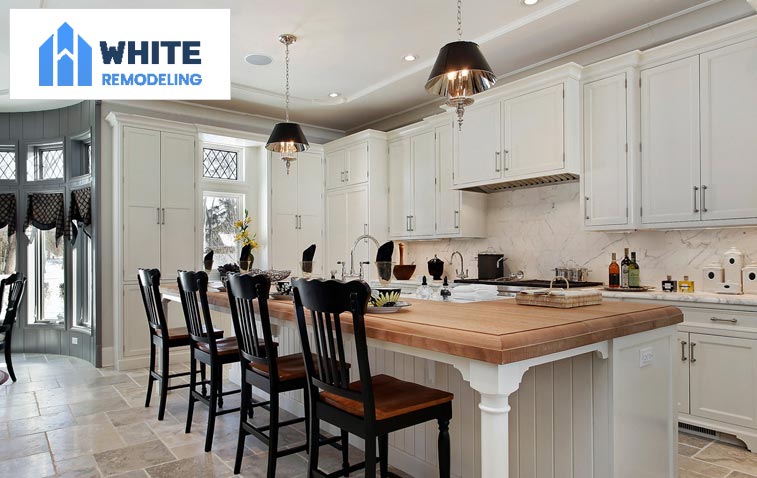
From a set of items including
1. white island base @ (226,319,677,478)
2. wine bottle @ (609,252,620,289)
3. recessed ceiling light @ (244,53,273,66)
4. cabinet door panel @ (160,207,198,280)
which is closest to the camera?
white island base @ (226,319,677,478)

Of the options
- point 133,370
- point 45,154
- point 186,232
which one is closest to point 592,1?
point 186,232

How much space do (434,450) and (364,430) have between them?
0.83 metres

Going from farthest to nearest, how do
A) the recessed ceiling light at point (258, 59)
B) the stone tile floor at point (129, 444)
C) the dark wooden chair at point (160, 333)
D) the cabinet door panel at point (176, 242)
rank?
the cabinet door panel at point (176, 242), the recessed ceiling light at point (258, 59), the dark wooden chair at point (160, 333), the stone tile floor at point (129, 444)

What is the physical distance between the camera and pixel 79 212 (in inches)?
223

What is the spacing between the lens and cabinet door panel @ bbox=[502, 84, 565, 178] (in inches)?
160

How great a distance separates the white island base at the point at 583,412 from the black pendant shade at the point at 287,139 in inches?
82.4

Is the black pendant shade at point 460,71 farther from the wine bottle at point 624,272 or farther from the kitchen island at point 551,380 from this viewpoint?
the wine bottle at point 624,272

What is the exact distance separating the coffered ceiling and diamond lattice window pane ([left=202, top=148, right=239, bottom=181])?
0.96 meters

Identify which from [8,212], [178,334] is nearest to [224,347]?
[178,334]

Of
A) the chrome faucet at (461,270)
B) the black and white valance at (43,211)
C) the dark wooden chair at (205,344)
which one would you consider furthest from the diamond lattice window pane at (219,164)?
the dark wooden chair at (205,344)

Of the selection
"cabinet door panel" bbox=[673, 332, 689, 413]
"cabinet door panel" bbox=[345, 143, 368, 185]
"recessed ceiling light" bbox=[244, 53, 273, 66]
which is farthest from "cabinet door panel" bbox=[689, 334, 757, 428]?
"recessed ceiling light" bbox=[244, 53, 273, 66]

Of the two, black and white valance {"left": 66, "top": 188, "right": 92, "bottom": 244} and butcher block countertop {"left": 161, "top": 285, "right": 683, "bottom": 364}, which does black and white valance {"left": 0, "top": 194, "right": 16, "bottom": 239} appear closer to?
black and white valance {"left": 66, "top": 188, "right": 92, "bottom": 244}

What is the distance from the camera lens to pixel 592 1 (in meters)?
3.47

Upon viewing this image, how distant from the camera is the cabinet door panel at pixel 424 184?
5422mm
